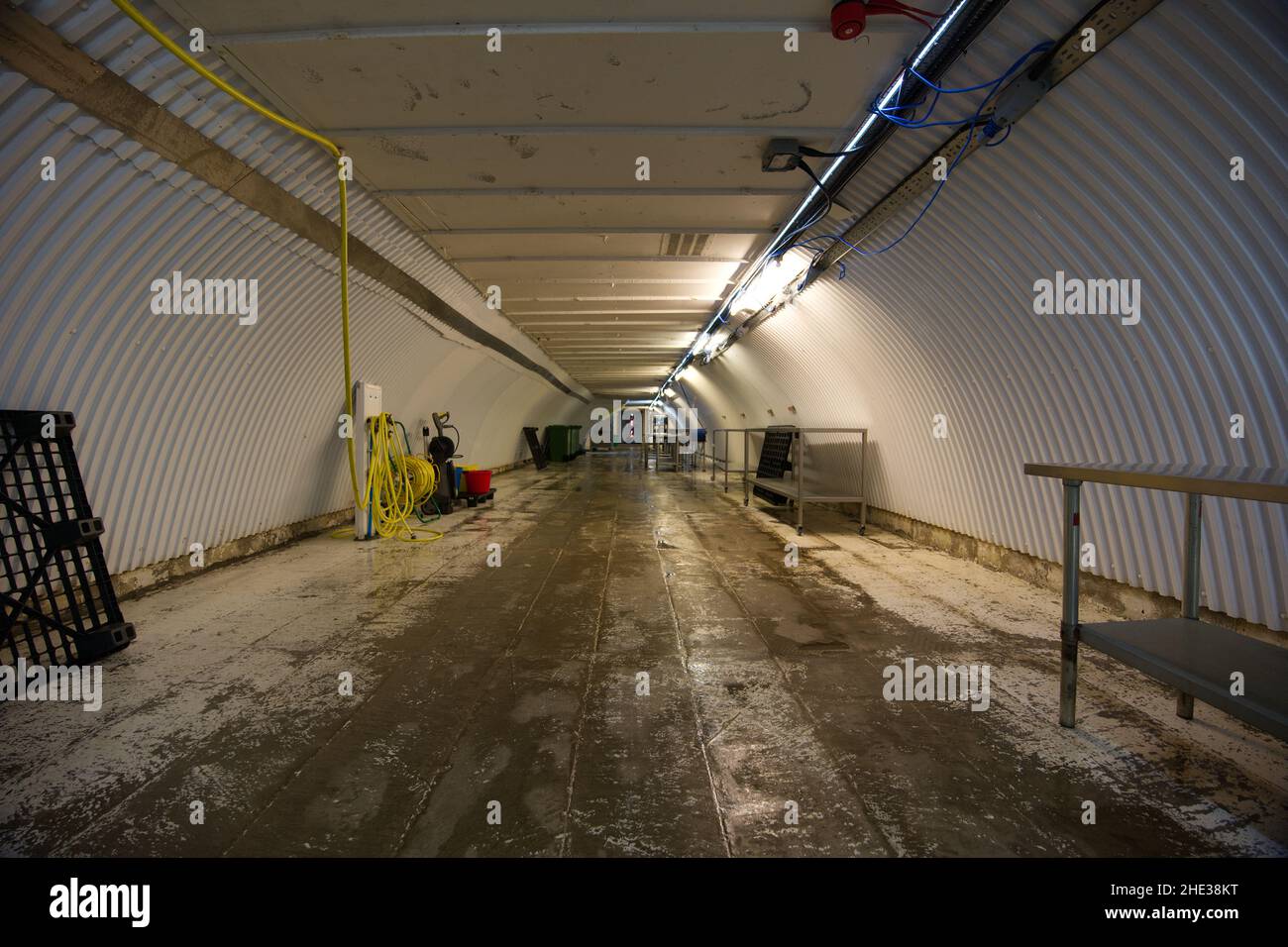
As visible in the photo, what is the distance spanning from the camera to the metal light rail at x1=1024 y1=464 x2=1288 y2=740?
201 cm

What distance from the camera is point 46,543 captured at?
11.9 feet

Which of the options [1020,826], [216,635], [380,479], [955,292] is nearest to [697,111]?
[955,292]

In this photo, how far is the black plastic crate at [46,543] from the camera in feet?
11.2

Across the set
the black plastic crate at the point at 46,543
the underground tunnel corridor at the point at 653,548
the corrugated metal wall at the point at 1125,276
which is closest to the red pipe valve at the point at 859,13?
the underground tunnel corridor at the point at 653,548

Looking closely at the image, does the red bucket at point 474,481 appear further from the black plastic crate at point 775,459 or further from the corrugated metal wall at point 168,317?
the black plastic crate at point 775,459

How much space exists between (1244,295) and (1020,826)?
2821mm

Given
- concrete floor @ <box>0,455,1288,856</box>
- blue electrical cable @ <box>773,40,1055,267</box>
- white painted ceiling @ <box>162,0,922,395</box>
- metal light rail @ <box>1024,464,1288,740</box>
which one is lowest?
concrete floor @ <box>0,455,1288,856</box>

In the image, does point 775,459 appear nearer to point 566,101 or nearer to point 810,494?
point 810,494

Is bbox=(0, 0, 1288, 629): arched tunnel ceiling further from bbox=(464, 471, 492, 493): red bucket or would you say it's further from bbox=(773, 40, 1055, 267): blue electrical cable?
bbox=(464, 471, 492, 493): red bucket

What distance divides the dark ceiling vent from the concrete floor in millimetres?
4005

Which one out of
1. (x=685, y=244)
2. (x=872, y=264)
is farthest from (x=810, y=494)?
(x=685, y=244)

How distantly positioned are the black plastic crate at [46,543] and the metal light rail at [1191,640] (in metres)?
5.14

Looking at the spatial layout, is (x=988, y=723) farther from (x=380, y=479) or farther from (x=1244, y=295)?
(x=380, y=479)

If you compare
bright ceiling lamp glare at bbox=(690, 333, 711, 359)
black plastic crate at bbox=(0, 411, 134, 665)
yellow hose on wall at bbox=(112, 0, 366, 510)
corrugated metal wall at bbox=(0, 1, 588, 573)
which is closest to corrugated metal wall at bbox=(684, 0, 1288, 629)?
yellow hose on wall at bbox=(112, 0, 366, 510)
